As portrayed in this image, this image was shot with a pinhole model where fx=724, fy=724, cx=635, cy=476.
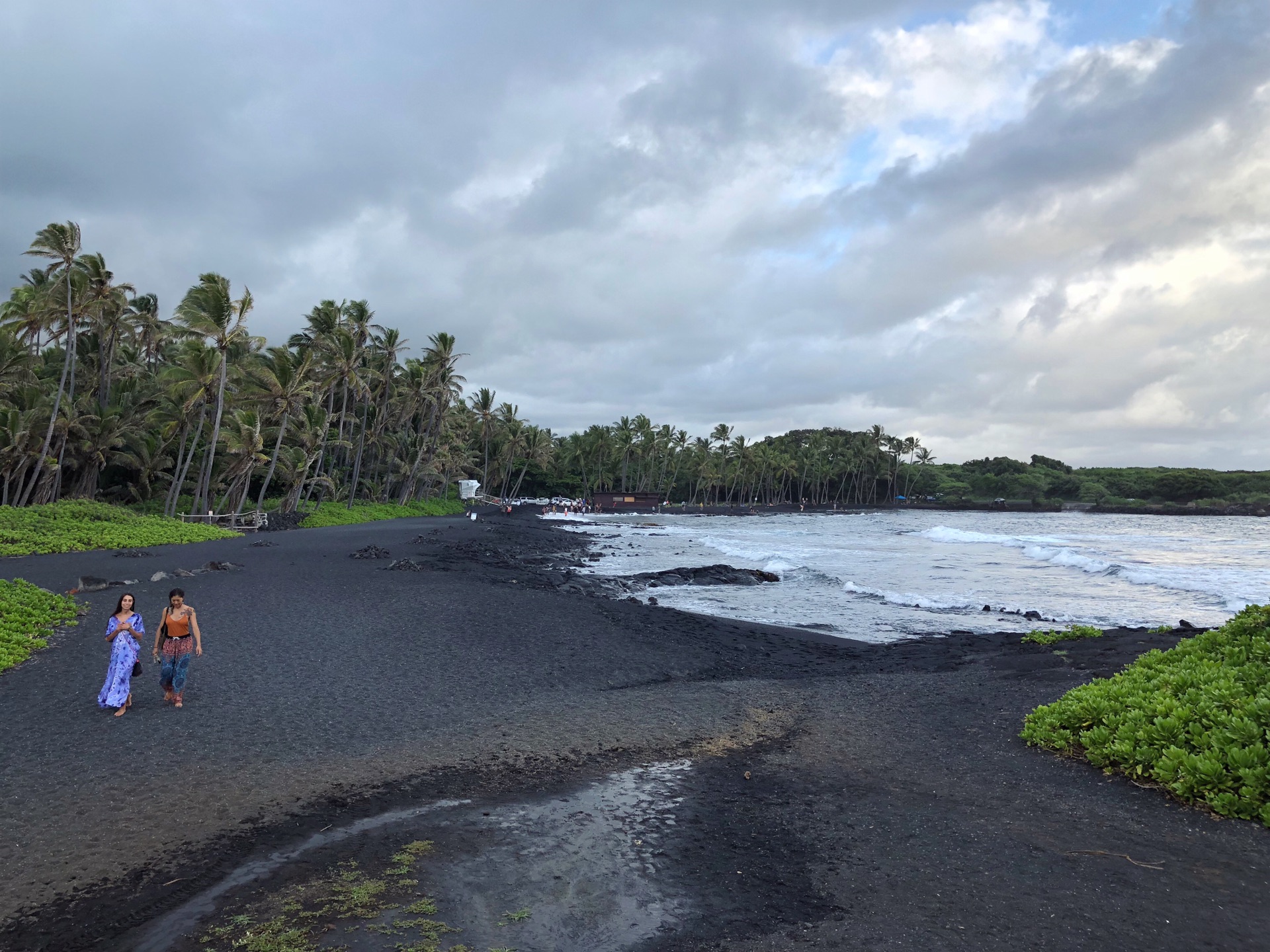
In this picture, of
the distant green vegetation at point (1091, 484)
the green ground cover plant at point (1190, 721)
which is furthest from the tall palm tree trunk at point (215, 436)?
the distant green vegetation at point (1091, 484)

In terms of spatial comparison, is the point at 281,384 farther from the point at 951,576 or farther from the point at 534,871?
Result: the point at 534,871

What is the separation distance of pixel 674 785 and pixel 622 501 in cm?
8624

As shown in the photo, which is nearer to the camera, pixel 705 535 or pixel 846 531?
pixel 705 535

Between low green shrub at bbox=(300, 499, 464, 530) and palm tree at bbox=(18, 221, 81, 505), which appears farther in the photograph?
low green shrub at bbox=(300, 499, 464, 530)

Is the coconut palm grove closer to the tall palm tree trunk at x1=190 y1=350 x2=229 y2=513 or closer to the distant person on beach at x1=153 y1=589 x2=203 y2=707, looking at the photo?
the tall palm tree trunk at x1=190 y1=350 x2=229 y2=513

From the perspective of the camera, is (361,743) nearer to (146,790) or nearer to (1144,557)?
(146,790)

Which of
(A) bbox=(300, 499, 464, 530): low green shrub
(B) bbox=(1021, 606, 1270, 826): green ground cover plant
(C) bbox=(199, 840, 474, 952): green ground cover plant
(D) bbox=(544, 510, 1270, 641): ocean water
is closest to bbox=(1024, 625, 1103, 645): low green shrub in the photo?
(D) bbox=(544, 510, 1270, 641): ocean water

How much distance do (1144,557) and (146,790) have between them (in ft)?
132

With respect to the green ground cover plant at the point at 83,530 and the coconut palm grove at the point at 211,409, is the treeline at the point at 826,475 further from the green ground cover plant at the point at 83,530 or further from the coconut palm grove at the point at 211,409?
the green ground cover plant at the point at 83,530

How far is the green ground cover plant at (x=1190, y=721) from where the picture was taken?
17.7 ft

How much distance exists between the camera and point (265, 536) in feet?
109

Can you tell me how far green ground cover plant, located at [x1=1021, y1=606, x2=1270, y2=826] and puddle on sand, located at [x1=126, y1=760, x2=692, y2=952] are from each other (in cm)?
384

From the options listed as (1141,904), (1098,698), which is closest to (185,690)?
(1141,904)

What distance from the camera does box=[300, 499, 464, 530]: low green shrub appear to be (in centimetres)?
4450
